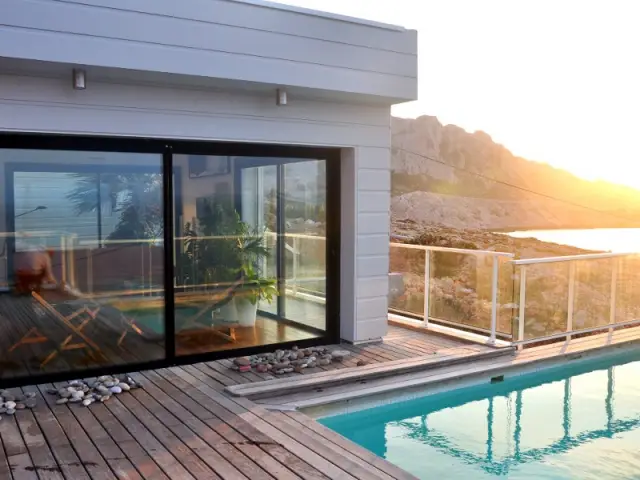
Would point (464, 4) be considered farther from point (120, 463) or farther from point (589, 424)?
point (120, 463)

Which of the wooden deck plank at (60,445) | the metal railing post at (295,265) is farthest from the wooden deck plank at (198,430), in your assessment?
the metal railing post at (295,265)

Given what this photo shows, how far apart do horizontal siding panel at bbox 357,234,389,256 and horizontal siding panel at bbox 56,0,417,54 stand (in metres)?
1.73

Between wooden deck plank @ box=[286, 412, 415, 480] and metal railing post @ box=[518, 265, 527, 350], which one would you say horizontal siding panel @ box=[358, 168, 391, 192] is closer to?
metal railing post @ box=[518, 265, 527, 350]

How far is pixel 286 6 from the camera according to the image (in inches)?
201

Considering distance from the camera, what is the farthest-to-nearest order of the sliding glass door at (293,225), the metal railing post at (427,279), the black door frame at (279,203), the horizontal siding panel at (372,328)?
the metal railing post at (427,279) < the horizontal siding panel at (372,328) < the sliding glass door at (293,225) < the black door frame at (279,203)

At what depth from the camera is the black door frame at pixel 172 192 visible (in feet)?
15.2

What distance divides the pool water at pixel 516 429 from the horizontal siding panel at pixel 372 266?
1.40 m

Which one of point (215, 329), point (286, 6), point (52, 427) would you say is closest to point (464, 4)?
point (286, 6)

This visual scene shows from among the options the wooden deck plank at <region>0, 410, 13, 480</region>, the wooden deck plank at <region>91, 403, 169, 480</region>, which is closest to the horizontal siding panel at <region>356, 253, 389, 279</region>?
the wooden deck plank at <region>91, 403, 169, 480</region>

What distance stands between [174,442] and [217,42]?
9.50ft

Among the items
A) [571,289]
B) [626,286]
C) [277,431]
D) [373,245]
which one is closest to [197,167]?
[373,245]

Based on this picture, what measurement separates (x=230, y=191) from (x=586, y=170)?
11.5m

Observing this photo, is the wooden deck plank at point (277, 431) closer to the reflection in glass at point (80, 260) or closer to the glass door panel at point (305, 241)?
the reflection in glass at point (80, 260)

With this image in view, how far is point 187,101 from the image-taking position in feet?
16.4
